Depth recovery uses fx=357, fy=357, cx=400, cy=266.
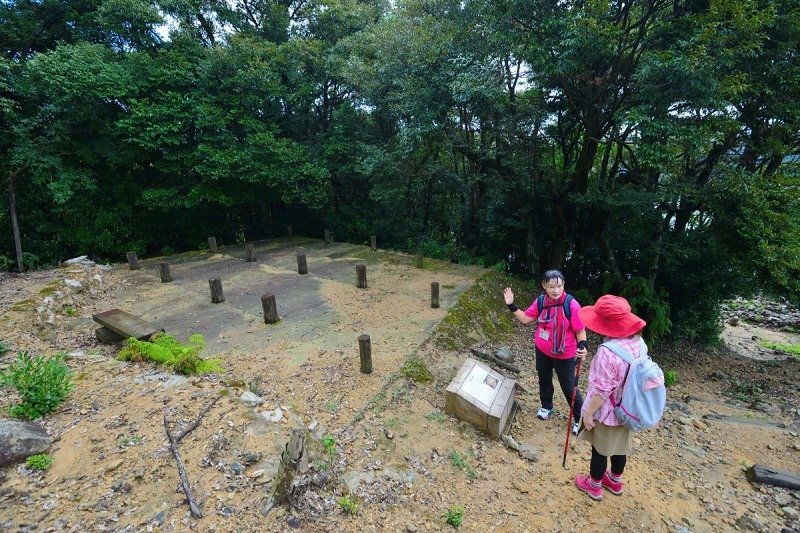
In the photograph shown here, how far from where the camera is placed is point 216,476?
3.04 meters

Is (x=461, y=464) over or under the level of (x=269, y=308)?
under

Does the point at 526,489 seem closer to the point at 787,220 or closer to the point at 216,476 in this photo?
the point at 216,476

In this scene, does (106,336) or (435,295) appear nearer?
(106,336)

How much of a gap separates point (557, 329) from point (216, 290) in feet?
22.5

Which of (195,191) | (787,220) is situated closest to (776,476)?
(787,220)

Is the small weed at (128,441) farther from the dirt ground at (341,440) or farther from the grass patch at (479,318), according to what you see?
the grass patch at (479,318)

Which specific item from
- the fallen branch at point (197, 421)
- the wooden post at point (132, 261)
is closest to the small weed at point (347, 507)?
the fallen branch at point (197, 421)

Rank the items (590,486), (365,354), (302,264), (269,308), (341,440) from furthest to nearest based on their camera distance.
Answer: (302,264)
(269,308)
(365,354)
(341,440)
(590,486)

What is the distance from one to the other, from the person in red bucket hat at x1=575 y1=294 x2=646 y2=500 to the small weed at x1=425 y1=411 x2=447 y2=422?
1.76 metres

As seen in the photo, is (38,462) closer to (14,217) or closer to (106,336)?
(106,336)

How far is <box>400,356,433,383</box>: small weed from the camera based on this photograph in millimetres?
5320

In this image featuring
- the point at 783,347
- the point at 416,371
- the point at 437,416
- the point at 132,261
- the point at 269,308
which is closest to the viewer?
the point at 437,416

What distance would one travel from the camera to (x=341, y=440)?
13.1 ft

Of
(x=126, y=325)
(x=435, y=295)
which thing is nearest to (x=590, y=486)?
(x=435, y=295)
